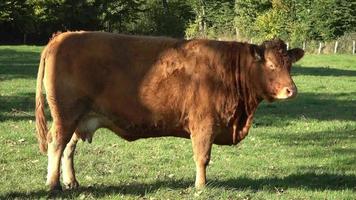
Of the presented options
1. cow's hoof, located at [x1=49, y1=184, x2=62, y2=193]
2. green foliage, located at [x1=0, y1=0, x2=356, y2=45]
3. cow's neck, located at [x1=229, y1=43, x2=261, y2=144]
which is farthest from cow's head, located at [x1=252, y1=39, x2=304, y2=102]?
green foliage, located at [x1=0, y1=0, x2=356, y2=45]

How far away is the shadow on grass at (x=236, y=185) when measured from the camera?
8.58 m

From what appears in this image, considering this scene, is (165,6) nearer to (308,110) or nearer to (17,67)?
(17,67)

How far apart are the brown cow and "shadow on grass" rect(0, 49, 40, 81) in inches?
693

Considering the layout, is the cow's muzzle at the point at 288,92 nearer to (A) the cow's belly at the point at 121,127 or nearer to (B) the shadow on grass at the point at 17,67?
(A) the cow's belly at the point at 121,127

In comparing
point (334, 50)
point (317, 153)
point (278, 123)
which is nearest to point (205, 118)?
point (317, 153)

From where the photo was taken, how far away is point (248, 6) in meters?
77.9

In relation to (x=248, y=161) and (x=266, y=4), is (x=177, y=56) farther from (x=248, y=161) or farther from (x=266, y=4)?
(x=266, y=4)

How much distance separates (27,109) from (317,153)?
853 centimetres

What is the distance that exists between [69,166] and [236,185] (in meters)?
2.64

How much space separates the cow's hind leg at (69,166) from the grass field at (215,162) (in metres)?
0.23

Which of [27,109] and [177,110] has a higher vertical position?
[177,110]

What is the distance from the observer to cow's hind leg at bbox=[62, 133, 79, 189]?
29.9ft

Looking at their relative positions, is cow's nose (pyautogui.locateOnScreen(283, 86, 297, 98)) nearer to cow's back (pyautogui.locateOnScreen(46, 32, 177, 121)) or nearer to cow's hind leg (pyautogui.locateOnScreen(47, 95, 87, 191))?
cow's back (pyautogui.locateOnScreen(46, 32, 177, 121))

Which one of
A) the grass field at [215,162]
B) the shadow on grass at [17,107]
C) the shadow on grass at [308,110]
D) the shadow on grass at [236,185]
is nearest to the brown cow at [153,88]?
the shadow on grass at [236,185]
